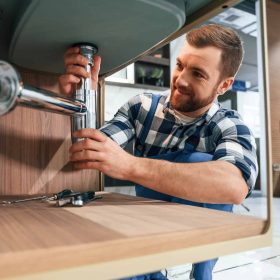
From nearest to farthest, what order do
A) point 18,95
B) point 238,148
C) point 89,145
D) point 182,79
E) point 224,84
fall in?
point 18,95 → point 89,145 → point 238,148 → point 182,79 → point 224,84

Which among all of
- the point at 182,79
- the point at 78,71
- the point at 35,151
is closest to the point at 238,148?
the point at 182,79

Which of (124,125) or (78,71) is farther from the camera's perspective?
(124,125)

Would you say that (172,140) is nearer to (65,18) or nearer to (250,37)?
(65,18)

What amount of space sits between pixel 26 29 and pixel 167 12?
0.78 feet

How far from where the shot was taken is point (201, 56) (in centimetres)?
90

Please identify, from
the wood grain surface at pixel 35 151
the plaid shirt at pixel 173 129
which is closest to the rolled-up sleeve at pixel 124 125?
the plaid shirt at pixel 173 129

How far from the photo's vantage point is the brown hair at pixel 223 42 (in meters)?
0.93

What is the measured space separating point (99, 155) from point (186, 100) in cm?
43

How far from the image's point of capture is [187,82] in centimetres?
90

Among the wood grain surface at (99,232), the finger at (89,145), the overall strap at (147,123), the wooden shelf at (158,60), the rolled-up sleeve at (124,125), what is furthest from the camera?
the wooden shelf at (158,60)

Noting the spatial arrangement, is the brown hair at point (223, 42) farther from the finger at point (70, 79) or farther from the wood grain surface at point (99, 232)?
the wood grain surface at point (99, 232)

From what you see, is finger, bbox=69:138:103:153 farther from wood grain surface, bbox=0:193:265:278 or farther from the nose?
the nose

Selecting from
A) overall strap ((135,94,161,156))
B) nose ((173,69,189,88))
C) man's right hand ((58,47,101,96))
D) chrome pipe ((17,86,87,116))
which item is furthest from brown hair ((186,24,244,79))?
chrome pipe ((17,86,87,116))

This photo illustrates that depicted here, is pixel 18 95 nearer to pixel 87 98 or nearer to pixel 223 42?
pixel 87 98
